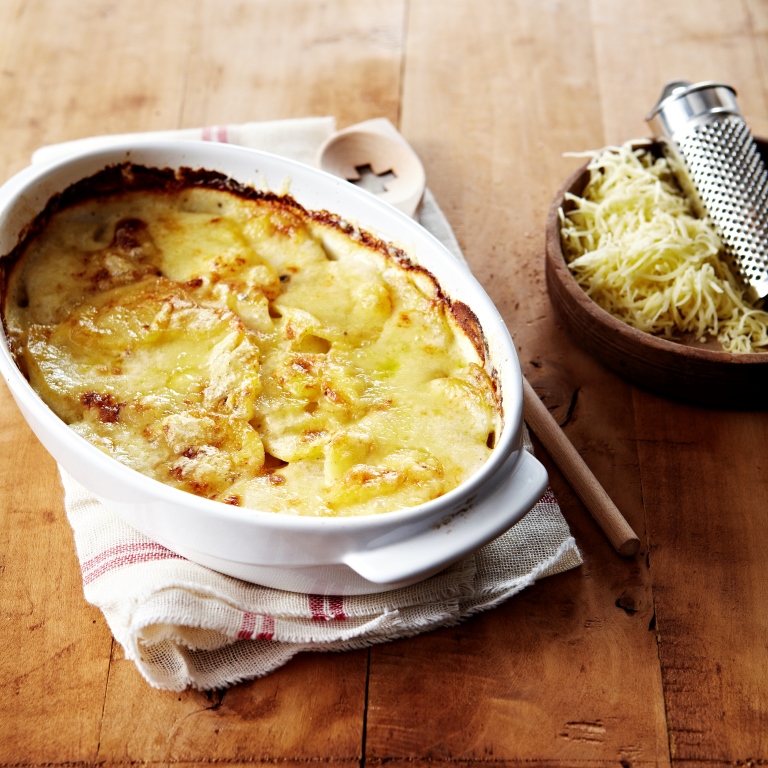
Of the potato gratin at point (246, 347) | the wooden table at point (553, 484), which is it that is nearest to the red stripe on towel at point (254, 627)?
the wooden table at point (553, 484)

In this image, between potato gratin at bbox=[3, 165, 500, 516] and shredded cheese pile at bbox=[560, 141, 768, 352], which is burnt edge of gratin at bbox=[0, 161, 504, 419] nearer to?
potato gratin at bbox=[3, 165, 500, 516]

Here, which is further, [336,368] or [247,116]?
[247,116]

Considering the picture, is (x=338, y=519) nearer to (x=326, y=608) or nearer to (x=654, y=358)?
(x=326, y=608)

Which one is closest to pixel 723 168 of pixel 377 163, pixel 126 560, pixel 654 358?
pixel 654 358

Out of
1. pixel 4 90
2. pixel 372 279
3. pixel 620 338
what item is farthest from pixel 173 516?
pixel 4 90

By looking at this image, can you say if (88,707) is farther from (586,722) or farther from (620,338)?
(620,338)

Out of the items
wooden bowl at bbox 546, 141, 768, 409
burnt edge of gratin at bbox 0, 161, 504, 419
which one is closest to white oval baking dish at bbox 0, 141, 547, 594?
burnt edge of gratin at bbox 0, 161, 504, 419
